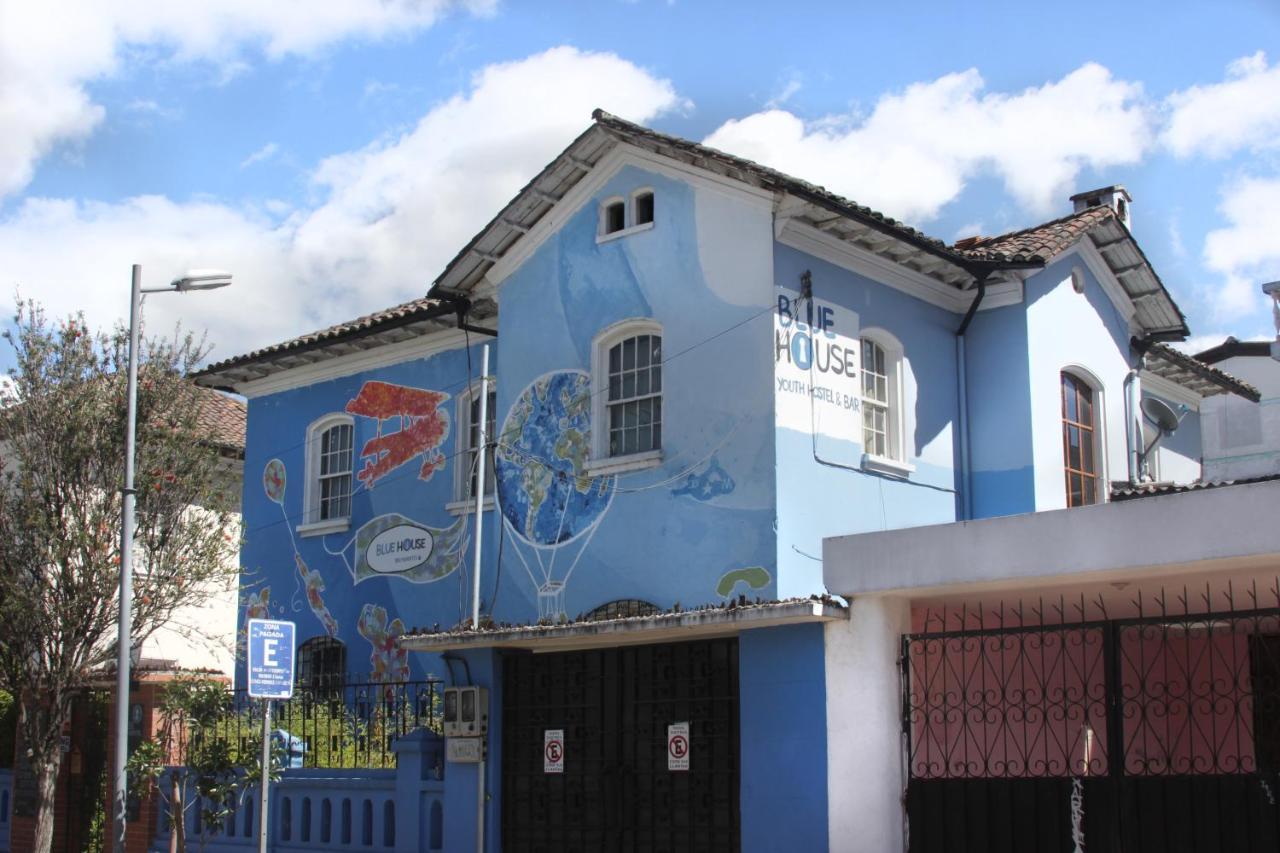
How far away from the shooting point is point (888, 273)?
1870 centimetres

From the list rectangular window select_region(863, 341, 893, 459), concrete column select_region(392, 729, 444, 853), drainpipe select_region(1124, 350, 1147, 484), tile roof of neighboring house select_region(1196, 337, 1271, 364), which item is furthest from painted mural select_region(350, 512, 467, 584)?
tile roof of neighboring house select_region(1196, 337, 1271, 364)

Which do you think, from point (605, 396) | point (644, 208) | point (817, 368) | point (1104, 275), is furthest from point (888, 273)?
point (1104, 275)

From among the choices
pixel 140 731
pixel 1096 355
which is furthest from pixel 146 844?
pixel 1096 355

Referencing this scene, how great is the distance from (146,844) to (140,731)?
4.64ft

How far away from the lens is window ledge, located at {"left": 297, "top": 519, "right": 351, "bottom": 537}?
22953 mm

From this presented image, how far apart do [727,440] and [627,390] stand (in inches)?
73.8

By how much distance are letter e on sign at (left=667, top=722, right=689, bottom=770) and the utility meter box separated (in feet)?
7.56

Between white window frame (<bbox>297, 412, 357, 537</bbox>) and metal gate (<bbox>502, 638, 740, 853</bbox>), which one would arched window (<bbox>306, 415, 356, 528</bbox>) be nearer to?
white window frame (<bbox>297, 412, 357, 537</bbox>)

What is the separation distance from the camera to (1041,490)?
19.2m

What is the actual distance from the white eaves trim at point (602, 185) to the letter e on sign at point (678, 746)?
591 cm

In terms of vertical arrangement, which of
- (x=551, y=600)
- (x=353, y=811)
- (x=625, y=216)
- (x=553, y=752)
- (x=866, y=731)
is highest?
(x=625, y=216)

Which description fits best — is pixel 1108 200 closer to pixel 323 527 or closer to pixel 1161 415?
pixel 1161 415

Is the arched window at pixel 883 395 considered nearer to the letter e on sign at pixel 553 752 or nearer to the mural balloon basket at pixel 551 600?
the mural balloon basket at pixel 551 600

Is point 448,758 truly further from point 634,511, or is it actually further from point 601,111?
point 601,111
